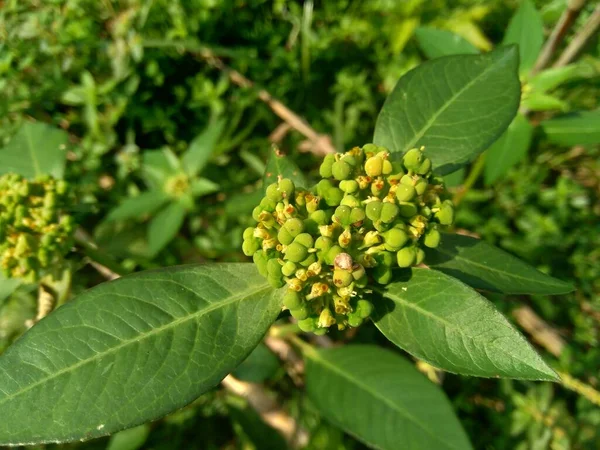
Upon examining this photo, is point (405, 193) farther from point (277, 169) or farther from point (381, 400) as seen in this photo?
point (381, 400)

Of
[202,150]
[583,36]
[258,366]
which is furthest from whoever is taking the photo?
[202,150]

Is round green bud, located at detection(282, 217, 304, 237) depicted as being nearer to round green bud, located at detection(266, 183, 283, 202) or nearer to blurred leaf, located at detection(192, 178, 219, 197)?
round green bud, located at detection(266, 183, 283, 202)

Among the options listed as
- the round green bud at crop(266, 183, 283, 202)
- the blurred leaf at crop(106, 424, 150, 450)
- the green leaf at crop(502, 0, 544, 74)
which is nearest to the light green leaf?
the blurred leaf at crop(106, 424, 150, 450)

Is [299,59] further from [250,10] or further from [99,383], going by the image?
[99,383]

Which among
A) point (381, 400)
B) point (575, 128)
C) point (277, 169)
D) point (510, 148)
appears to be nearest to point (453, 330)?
point (277, 169)

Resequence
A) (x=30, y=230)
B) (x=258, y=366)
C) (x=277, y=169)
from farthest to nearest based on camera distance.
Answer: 1. (x=258, y=366)
2. (x=30, y=230)
3. (x=277, y=169)

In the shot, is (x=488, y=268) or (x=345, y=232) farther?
(x=488, y=268)

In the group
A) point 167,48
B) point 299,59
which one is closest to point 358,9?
point 299,59

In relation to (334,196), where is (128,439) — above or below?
below
